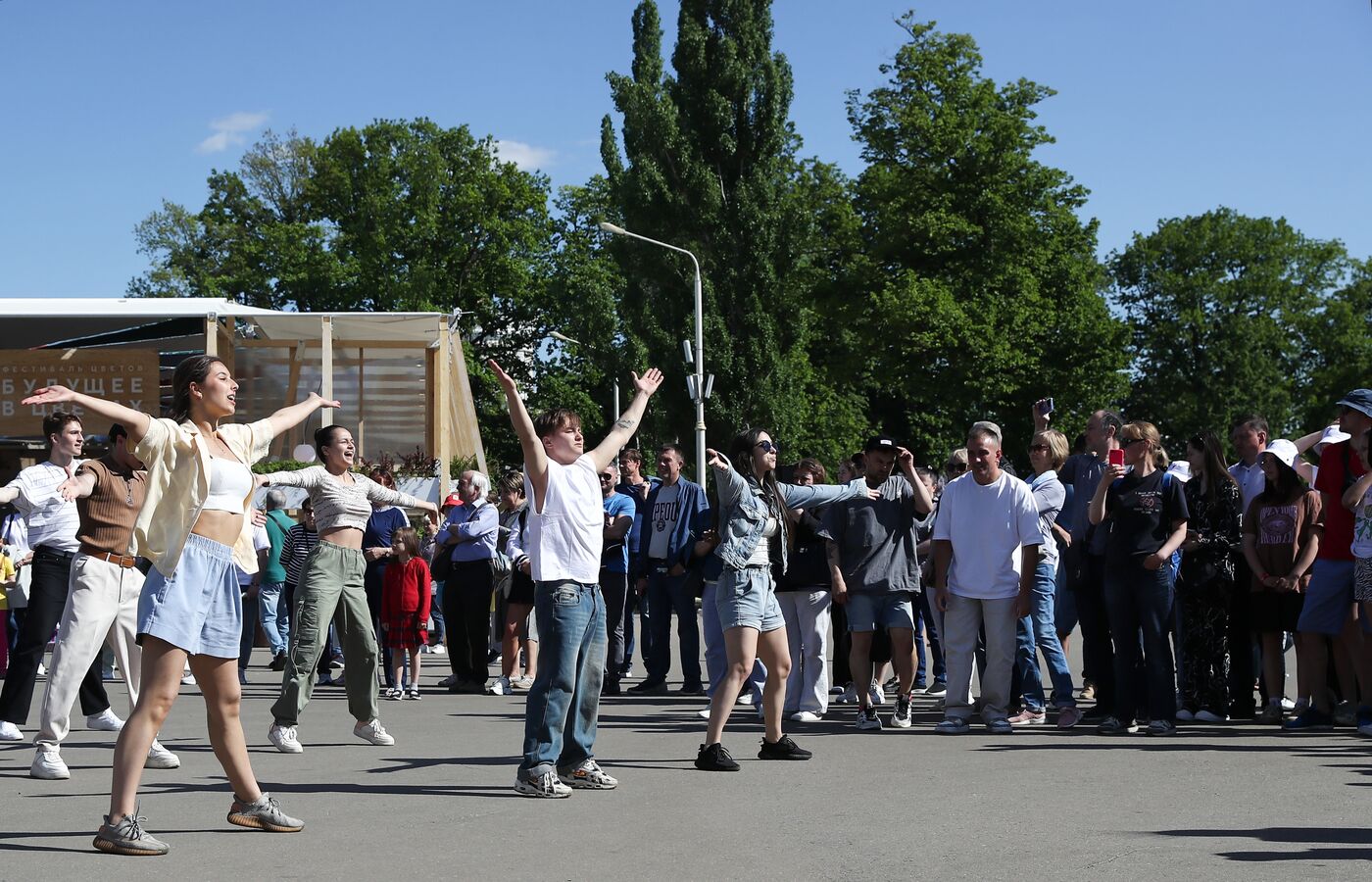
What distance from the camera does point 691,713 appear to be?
11.5 metres

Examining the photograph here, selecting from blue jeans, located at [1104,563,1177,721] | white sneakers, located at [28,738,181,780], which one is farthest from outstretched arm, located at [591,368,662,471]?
blue jeans, located at [1104,563,1177,721]

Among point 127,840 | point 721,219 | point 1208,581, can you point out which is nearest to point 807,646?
point 1208,581

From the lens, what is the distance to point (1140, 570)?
974 centimetres

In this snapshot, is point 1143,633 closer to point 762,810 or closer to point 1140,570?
point 1140,570

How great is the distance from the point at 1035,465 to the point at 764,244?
102 feet

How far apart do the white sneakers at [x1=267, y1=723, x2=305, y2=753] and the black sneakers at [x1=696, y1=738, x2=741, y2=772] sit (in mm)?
2612

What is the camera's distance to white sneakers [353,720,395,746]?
9.58 metres

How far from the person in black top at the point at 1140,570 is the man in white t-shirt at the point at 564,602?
3.61 metres

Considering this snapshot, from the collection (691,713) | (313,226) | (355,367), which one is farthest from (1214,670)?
(313,226)

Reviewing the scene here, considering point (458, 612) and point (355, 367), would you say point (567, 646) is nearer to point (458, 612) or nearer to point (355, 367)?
point (458, 612)

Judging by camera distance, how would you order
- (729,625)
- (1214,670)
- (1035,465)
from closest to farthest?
1. (729,625)
2. (1214,670)
3. (1035,465)

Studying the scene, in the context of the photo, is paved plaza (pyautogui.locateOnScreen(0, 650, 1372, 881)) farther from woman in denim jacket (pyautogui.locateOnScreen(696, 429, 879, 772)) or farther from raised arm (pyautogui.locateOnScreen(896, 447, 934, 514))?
raised arm (pyautogui.locateOnScreen(896, 447, 934, 514))

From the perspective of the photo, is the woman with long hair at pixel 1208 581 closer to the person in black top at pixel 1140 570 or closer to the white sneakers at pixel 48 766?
the person in black top at pixel 1140 570

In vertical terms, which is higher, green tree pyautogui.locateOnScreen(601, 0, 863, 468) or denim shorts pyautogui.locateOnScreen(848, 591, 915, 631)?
green tree pyautogui.locateOnScreen(601, 0, 863, 468)
